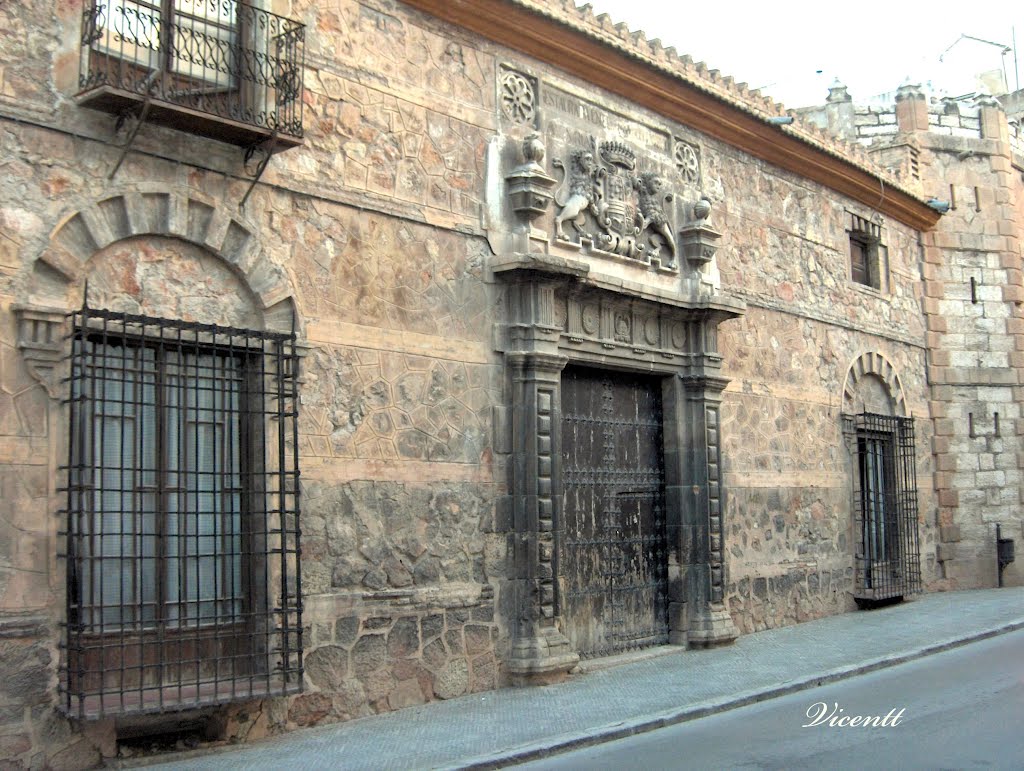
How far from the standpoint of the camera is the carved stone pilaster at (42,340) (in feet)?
21.8

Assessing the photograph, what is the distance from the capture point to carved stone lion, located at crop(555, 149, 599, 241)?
34.4 feet

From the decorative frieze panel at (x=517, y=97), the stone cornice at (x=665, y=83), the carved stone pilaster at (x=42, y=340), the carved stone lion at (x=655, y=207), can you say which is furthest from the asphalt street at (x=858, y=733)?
the stone cornice at (x=665, y=83)

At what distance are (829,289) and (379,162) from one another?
7.91 m

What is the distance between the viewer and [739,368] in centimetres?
1289

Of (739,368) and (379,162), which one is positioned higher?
(379,162)

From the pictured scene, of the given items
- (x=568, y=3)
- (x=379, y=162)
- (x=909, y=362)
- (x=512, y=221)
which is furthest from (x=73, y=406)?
(x=909, y=362)

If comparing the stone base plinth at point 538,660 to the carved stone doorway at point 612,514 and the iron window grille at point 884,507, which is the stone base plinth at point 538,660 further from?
the iron window grille at point 884,507

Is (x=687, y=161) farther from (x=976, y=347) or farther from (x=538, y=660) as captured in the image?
(x=976, y=347)

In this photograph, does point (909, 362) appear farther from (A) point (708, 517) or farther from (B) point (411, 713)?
(B) point (411, 713)

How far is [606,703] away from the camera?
8.69m

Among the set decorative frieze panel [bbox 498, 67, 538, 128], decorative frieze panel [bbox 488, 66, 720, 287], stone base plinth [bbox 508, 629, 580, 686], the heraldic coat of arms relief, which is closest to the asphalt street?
stone base plinth [bbox 508, 629, 580, 686]

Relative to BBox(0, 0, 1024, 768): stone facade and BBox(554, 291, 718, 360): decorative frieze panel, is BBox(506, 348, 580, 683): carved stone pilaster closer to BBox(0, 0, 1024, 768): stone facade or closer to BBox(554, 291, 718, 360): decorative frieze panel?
BBox(0, 0, 1024, 768): stone facade

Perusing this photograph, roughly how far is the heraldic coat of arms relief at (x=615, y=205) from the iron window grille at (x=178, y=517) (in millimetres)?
3602

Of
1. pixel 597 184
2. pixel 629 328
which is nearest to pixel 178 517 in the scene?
pixel 629 328
